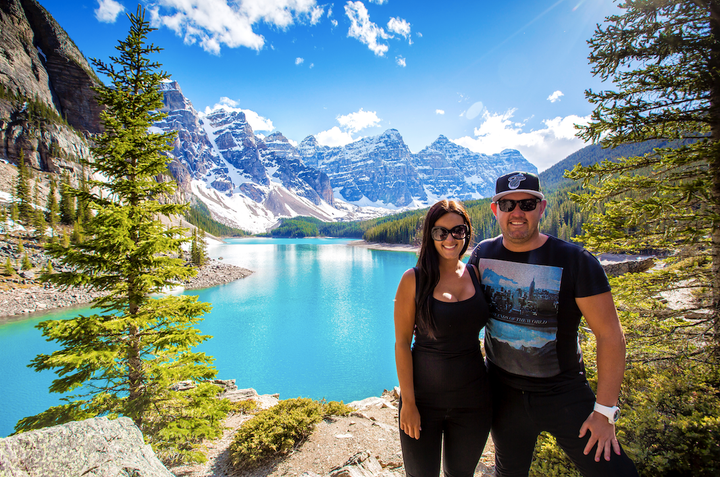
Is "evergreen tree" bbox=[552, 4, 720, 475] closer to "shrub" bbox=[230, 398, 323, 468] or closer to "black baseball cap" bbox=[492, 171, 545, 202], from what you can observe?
"black baseball cap" bbox=[492, 171, 545, 202]

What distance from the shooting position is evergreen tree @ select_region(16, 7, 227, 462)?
13.7 feet

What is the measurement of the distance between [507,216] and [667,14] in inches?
156

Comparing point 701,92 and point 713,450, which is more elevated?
point 701,92

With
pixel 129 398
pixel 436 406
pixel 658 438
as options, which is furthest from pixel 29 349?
pixel 658 438

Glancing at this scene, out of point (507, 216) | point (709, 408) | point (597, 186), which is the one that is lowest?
point (709, 408)

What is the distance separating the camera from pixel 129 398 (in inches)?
182

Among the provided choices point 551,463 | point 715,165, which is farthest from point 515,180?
point 715,165

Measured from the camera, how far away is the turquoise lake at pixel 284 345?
1141 cm

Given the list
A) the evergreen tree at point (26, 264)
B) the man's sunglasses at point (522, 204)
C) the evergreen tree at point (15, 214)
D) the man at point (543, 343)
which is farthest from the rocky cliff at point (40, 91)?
the man at point (543, 343)

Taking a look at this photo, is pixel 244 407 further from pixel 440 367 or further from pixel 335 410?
pixel 440 367

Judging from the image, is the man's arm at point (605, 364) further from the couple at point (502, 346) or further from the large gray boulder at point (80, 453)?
the large gray boulder at point (80, 453)

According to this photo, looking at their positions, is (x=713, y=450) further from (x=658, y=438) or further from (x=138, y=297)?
(x=138, y=297)

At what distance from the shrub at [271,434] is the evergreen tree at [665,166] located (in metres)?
5.42

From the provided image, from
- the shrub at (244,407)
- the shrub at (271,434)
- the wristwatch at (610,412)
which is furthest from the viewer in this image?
the shrub at (244,407)
